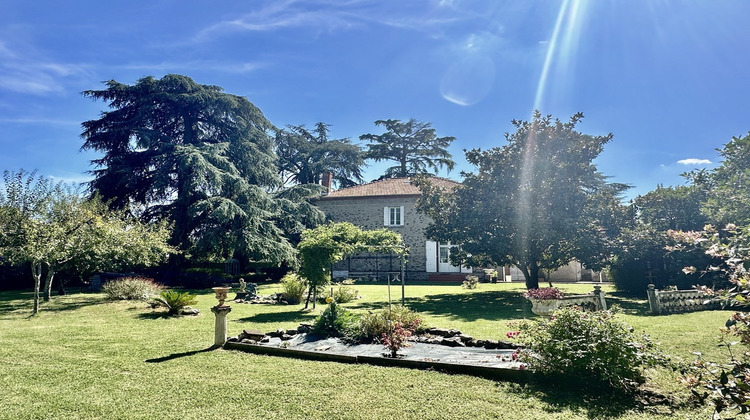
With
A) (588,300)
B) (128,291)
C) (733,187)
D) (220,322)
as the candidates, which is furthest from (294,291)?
(733,187)

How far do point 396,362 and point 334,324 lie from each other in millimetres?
2660

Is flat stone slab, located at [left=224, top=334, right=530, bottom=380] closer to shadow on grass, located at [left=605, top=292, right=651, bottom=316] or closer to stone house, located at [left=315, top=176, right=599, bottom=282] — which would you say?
shadow on grass, located at [left=605, top=292, right=651, bottom=316]

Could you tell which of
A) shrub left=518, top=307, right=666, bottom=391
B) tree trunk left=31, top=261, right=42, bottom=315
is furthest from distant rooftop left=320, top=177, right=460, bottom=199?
shrub left=518, top=307, right=666, bottom=391

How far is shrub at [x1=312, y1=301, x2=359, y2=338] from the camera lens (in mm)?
8320

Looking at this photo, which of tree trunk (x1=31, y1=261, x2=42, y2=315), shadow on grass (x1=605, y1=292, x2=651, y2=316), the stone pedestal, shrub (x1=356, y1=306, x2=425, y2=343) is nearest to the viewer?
the stone pedestal

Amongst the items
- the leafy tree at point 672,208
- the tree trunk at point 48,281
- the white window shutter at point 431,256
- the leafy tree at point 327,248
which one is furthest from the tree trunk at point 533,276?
the tree trunk at point 48,281

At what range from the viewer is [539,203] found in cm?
1562

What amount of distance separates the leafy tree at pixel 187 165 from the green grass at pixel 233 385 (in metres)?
12.6

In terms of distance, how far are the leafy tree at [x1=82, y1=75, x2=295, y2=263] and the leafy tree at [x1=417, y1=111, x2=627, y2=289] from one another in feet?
39.1

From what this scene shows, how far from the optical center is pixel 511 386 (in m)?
5.02

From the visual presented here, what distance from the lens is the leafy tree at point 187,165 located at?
21562 mm

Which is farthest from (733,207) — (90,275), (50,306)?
(90,275)

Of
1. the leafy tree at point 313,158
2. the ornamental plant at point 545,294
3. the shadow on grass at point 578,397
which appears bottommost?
the shadow on grass at point 578,397

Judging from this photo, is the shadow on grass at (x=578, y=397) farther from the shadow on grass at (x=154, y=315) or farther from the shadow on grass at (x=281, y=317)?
the shadow on grass at (x=154, y=315)
